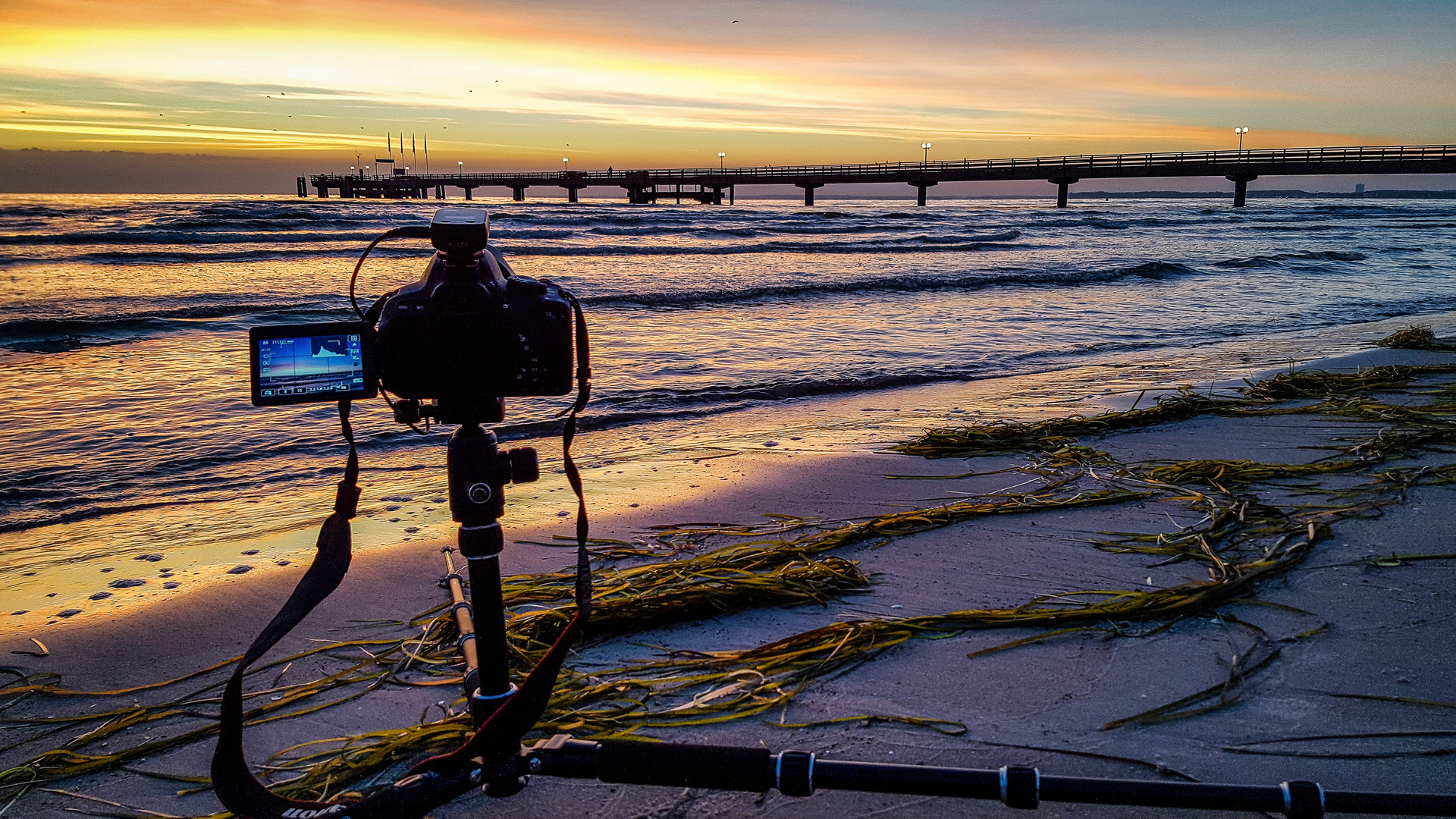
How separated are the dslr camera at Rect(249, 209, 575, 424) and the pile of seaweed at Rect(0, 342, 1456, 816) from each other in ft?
3.03

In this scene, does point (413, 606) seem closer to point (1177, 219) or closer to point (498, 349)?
point (498, 349)

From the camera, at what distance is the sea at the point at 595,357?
4.10 m

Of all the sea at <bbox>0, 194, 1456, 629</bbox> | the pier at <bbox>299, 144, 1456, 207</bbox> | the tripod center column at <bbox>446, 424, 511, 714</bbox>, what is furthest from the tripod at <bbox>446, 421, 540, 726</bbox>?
the pier at <bbox>299, 144, 1456, 207</bbox>

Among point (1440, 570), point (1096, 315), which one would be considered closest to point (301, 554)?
point (1440, 570)

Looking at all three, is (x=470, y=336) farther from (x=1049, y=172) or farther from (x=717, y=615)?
(x=1049, y=172)

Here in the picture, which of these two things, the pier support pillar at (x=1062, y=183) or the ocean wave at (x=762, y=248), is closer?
the ocean wave at (x=762, y=248)

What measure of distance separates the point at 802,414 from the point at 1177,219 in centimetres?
4542

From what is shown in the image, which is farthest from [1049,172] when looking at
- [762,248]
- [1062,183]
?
[762,248]

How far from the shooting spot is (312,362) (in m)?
1.51

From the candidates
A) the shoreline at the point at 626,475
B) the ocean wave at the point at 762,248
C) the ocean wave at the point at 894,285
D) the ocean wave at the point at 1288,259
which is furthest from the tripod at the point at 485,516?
the ocean wave at the point at 762,248

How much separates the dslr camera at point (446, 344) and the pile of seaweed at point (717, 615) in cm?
92

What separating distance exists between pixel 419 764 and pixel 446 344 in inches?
28.3

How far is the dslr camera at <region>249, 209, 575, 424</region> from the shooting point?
150 cm

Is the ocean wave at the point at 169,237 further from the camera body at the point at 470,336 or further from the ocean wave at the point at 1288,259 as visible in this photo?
the camera body at the point at 470,336
